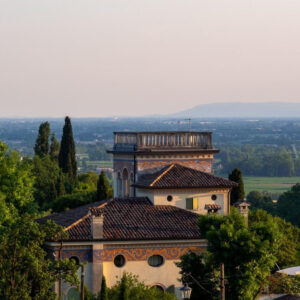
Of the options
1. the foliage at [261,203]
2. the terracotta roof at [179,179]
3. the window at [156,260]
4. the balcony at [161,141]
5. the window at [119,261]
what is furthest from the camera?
the foliage at [261,203]

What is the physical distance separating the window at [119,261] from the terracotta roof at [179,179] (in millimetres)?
4268

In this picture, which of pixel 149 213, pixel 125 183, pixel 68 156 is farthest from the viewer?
pixel 68 156

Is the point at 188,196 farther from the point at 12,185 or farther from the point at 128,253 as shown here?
the point at 12,185

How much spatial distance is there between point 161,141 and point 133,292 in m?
10.9

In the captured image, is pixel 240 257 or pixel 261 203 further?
pixel 261 203

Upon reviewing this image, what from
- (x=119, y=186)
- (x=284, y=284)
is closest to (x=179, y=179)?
(x=119, y=186)

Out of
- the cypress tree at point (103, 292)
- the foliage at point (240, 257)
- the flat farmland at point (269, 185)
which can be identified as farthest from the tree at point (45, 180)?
the flat farmland at point (269, 185)

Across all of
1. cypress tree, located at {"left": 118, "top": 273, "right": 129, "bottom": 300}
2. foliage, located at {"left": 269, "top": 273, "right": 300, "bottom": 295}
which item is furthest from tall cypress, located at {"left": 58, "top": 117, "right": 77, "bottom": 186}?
cypress tree, located at {"left": 118, "top": 273, "right": 129, "bottom": 300}

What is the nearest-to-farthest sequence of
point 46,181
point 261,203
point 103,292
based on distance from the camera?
point 103,292
point 46,181
point 261,203

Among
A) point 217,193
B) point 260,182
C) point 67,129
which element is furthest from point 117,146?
point 260,182

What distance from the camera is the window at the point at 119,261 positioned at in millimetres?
37875

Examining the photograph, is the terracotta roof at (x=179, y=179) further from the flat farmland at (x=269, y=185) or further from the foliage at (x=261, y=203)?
the flat farmland at (x=269, y=185)

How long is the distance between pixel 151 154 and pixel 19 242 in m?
11.7

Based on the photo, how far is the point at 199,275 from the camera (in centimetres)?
3541
